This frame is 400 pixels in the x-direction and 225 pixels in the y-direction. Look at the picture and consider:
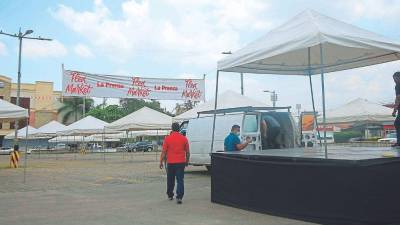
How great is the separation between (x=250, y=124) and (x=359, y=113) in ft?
39.3

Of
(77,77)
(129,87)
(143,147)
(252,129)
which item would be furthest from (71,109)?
(252,129)

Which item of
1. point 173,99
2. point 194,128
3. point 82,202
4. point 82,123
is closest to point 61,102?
point 82,123

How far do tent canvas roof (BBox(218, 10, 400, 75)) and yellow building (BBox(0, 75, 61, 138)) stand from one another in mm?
67112

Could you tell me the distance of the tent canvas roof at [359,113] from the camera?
24.9m

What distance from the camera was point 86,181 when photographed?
54.3 feet

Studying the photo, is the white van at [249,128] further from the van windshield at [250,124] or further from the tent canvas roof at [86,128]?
the tent canvas roof at [86,128]

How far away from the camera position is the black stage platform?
7.44 m

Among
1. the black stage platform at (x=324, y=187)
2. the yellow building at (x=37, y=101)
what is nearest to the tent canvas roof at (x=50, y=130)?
the yellow building at (x=37, y=101)

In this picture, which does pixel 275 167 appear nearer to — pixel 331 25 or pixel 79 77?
pixel 331 25

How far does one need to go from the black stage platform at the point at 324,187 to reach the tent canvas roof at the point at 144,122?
20184 millimetres

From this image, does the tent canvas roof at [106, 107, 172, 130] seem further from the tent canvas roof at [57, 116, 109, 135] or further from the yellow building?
the yellow building

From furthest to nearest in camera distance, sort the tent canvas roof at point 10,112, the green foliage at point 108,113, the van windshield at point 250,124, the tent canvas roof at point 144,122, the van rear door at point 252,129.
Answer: the green foliage at point 108,113 → the tent canvas roof at point 144,122 → the tent canvas roof at point 10,112 → the van windshield at point 250,124 → the van rear door at point 252,129

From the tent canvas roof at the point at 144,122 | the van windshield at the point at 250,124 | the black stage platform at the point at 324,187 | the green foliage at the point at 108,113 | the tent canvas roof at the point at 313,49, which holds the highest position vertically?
the green foliage at the point at 108,113

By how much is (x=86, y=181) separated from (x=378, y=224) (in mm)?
11179
